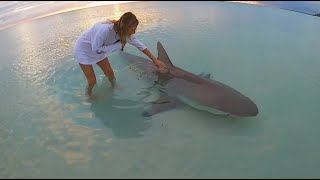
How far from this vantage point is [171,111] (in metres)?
3.91

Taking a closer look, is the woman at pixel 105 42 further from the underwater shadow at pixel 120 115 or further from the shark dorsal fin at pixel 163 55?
the underwater shadow at pixel 120 115

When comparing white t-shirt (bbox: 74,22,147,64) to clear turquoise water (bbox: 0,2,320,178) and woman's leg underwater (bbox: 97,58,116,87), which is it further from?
clear turquoise water (bbox: 0,2,320,178)

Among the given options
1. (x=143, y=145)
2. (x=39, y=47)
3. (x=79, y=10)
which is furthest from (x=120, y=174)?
(x=79, y=10)

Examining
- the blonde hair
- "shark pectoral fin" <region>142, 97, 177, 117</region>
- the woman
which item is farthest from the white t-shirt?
"shark pectoral fin" <region>142, 97, 177, 117</region>

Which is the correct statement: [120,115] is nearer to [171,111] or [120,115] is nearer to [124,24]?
[171,111]

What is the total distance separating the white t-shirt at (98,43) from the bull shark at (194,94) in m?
0.43

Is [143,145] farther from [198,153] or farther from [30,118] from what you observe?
[30,118]

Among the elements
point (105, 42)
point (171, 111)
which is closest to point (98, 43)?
point (105, 42)

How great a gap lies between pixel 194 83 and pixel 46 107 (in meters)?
1.51

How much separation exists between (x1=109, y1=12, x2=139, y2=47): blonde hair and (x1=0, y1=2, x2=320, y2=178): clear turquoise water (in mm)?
Result: 775

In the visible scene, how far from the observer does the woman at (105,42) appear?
11.8 ft

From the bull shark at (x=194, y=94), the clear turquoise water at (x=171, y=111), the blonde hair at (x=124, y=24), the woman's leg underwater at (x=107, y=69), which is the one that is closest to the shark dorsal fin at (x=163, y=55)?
the bull shark at (x=194, y=94)

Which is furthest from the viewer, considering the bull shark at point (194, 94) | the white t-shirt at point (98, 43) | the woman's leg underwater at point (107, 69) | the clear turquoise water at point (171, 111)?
the woman's leg underwater at point (107, 69)

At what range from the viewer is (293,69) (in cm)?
468
